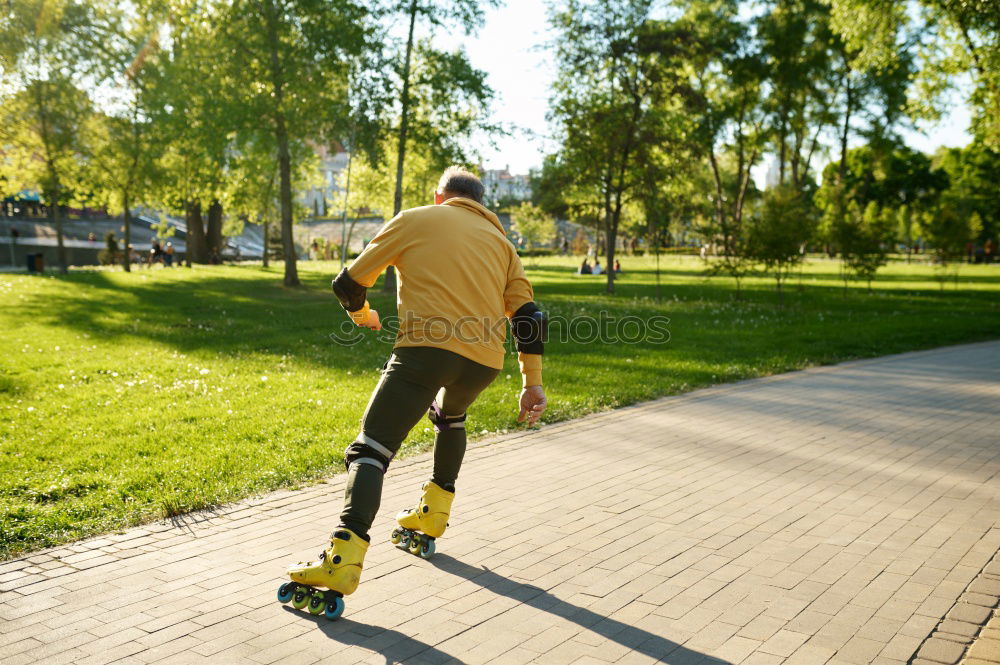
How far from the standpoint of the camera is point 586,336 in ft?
52.4

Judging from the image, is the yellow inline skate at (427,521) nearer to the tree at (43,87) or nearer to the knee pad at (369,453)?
the knee pad at (369,453)

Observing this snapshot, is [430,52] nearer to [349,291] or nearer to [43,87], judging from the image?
[43,87]

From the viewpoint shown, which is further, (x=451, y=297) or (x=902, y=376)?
(x=902, y=376)

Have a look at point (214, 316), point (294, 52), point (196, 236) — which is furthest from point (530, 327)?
point (196, 236)

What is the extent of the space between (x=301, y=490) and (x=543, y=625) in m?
2.66

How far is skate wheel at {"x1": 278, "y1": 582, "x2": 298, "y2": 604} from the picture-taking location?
380 cm

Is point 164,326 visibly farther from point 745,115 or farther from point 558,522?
point 745,115

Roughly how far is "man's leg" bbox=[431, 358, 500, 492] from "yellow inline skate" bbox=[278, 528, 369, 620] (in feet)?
2.84

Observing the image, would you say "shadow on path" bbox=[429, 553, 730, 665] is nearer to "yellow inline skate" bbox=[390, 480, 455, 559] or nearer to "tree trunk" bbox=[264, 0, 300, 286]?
"yellow inline skate" bbox=[390, 480, 455, 559]

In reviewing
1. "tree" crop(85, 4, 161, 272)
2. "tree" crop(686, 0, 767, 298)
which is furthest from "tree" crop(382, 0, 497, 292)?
"tree" crop(85, 4, 161, 272)

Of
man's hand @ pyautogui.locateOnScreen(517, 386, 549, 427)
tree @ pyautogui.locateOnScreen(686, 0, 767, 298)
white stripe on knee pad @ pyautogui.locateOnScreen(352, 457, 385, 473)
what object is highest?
tree @ pyautogui.locateOnScreen(686, 0, 767, 298)

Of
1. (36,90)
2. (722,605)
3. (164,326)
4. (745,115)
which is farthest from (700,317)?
(745,115)

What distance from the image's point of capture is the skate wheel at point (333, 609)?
369 cm

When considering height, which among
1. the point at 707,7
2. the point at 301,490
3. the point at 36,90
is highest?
the point at 707,7
